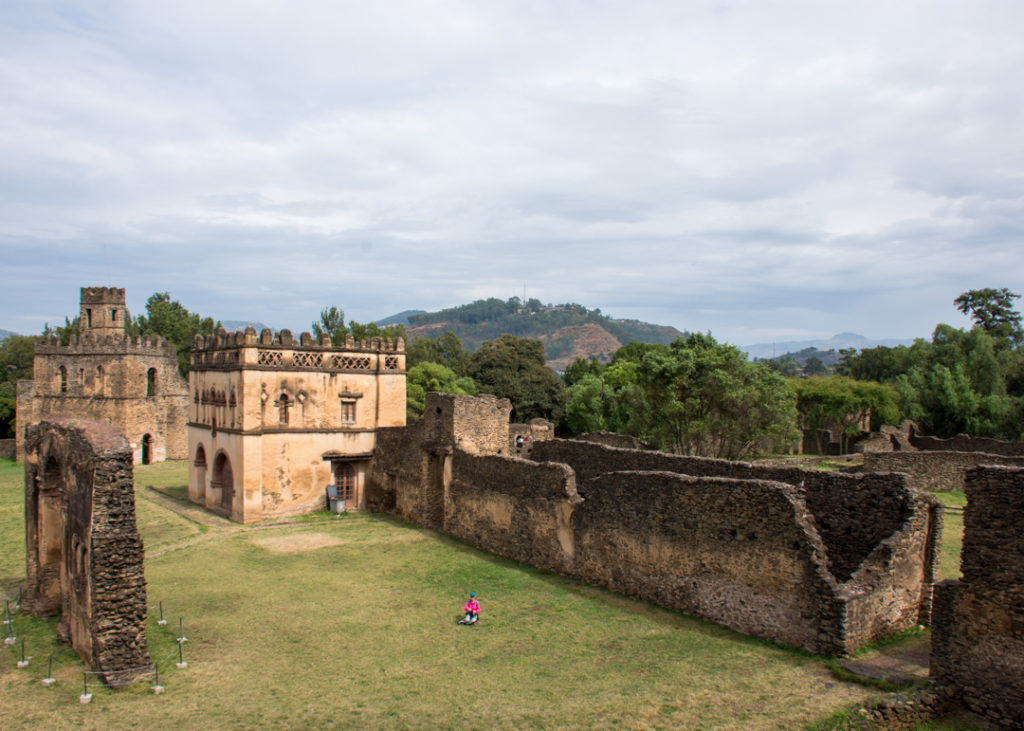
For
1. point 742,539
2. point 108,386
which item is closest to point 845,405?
point 742,539

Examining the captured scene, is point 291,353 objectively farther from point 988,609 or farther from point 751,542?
point 988,609

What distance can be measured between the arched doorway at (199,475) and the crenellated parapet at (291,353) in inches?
123

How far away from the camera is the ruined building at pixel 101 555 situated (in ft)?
36.7

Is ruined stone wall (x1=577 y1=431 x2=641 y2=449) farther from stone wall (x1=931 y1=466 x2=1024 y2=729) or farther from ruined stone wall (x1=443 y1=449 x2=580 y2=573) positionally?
stone wall (x1=931 y1=466 x2=1024 y2=729)

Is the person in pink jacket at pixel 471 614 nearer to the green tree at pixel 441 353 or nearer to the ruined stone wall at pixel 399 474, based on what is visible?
the ruined stone wall at pixel 399 474

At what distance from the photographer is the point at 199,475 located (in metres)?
27.3

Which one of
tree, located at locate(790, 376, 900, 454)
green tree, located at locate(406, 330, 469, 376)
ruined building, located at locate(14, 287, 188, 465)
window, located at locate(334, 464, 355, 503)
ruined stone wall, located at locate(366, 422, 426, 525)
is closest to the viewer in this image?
ruined stone wall, located at locate(366, 422, 426, 525)

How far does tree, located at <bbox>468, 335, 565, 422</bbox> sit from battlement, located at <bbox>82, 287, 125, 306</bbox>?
2735cm

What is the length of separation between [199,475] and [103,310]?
82.9 feet

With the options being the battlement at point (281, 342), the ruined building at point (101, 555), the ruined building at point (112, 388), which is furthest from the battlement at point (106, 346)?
the ruined building at point (101, 555)

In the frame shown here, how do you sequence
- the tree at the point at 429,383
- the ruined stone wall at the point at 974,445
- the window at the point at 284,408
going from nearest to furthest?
the window at the point at 284,408, the ruined stone wall at the point at 974,445, the tree at the point at 429,383

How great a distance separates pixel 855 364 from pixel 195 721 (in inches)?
2986

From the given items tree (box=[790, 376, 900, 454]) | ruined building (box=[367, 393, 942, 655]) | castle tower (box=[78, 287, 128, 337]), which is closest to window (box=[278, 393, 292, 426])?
ruined building (box=[367, 393, 942, 655])

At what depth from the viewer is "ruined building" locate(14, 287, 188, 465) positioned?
1626 inches
